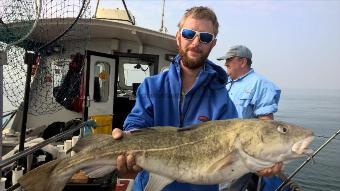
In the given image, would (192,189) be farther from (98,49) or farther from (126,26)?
(98,49)

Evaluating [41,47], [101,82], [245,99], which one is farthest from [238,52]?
[101,82]

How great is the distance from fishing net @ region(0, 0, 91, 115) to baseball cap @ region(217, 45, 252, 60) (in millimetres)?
2249

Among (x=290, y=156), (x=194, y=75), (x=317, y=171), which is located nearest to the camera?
(x=290, y=156)

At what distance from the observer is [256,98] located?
6004 mm

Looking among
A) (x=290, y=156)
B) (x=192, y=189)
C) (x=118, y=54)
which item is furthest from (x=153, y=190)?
(x=118, y=54)

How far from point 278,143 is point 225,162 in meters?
0.40

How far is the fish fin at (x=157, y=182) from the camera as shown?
3100 mm

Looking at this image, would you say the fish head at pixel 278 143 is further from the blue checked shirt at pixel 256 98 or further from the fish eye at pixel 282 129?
the blue checked shirt at pixel 256 98

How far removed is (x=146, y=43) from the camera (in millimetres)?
12094

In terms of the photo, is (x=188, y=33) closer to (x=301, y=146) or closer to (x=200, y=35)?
(x=200, y=35)

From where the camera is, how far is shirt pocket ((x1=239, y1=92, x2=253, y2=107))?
19.8 feet

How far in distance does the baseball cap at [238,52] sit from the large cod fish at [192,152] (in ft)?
11.6

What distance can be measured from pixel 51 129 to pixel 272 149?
26.1 ft

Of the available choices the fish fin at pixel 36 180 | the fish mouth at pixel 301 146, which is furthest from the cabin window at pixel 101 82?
the fish mouth at pixel 301 146
